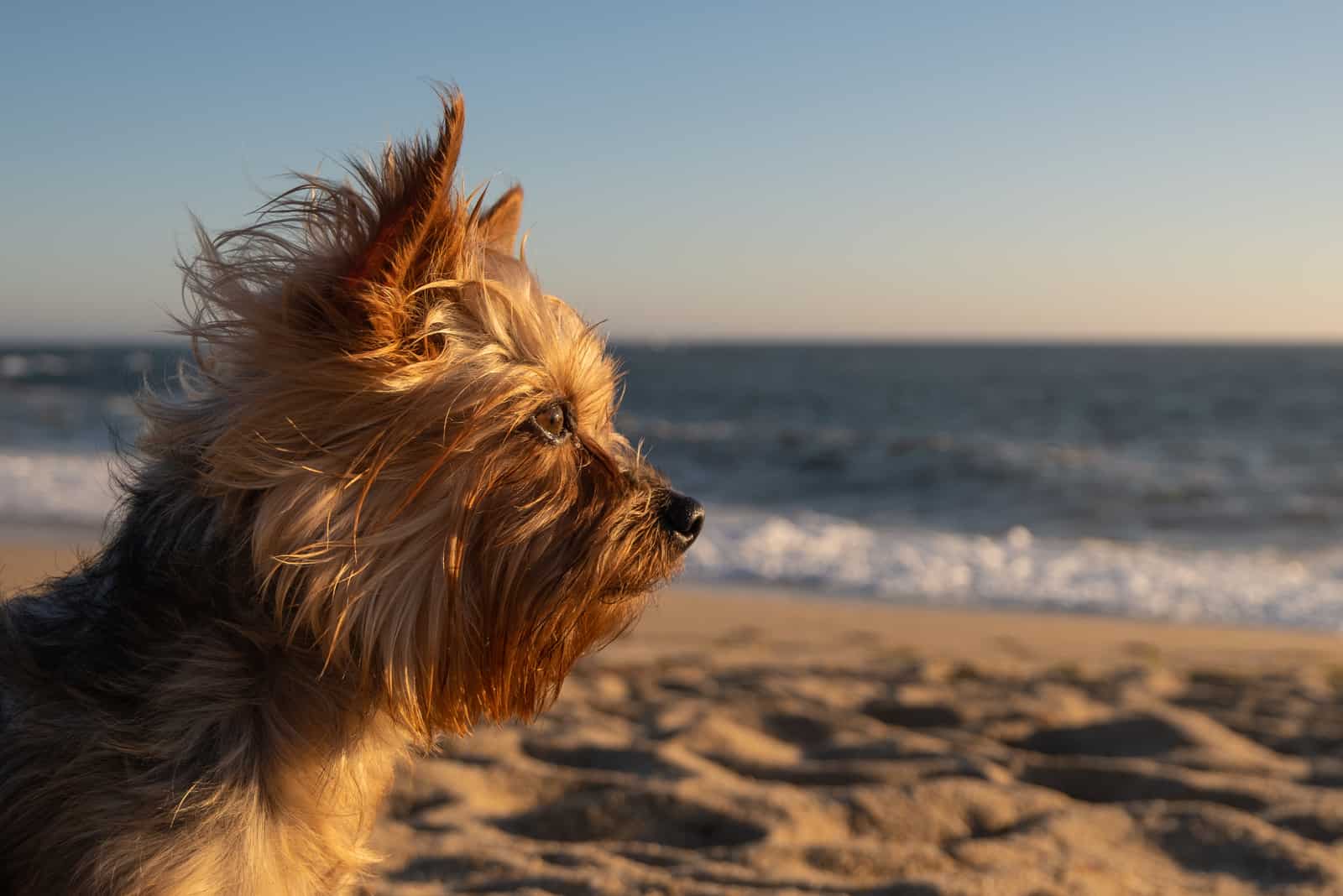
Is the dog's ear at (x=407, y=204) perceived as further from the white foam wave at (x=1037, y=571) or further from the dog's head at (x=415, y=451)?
the white foam wave at (x=1037, y=571)

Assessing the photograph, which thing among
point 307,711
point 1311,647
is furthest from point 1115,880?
point 1311,647

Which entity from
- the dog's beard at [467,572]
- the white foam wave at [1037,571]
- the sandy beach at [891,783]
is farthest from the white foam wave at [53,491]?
the dog's beard at [467,572]

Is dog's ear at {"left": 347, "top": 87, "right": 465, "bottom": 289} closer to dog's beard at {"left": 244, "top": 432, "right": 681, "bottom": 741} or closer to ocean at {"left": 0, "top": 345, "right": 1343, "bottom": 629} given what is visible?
dog's beard at {"left": 244, "top": 432, "right": 681, "bottom": 741}

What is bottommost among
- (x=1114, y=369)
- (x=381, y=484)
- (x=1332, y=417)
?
(x=381, y=484)

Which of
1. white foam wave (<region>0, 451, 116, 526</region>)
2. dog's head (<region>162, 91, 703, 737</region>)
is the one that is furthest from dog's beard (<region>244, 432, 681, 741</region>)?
white foam wave (<region>0, 451, 116, 526</region>)

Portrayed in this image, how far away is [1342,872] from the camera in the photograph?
4.12m

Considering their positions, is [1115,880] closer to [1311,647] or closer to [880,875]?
[880,875]

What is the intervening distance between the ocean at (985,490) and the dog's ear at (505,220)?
0.54 meters

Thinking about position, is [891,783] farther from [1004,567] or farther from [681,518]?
[1004,567]

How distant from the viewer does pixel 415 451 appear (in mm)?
2674

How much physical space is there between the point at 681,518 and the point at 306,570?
1009mm

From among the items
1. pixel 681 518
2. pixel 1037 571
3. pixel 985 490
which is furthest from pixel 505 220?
pixel 985 490

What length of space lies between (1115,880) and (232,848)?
10.4ft

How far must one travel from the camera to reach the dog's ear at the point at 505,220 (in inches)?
128
